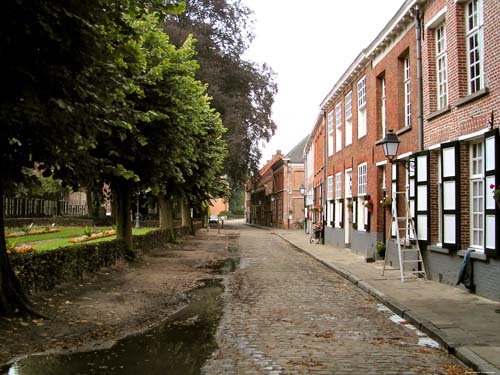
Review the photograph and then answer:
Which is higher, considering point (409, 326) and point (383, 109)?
point (383, 109)

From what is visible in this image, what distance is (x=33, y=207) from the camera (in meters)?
45.6

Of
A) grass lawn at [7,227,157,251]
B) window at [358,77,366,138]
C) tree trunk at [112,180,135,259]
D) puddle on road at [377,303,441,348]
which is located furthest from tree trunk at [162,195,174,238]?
puddle on road at [377,303,441,348]

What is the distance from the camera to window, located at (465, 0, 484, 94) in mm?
10867

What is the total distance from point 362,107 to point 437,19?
7954mm

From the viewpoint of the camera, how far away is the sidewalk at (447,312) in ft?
20.6

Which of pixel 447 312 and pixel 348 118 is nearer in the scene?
pixel 447 312

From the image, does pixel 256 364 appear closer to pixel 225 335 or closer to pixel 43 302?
pixel 225 335

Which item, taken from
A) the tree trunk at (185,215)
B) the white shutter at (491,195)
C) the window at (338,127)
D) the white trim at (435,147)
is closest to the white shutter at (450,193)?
the white trim at (435,147)

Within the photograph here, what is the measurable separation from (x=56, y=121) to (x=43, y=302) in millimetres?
3729

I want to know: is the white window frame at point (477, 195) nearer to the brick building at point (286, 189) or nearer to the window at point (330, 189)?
the window at point (330, 189)

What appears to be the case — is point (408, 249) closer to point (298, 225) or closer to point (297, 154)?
point (298, 225)

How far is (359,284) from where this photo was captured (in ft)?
41.7

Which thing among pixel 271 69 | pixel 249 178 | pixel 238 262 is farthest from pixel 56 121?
pixel 249 178

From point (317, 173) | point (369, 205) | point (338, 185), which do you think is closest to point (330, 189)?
point (338, 185)
